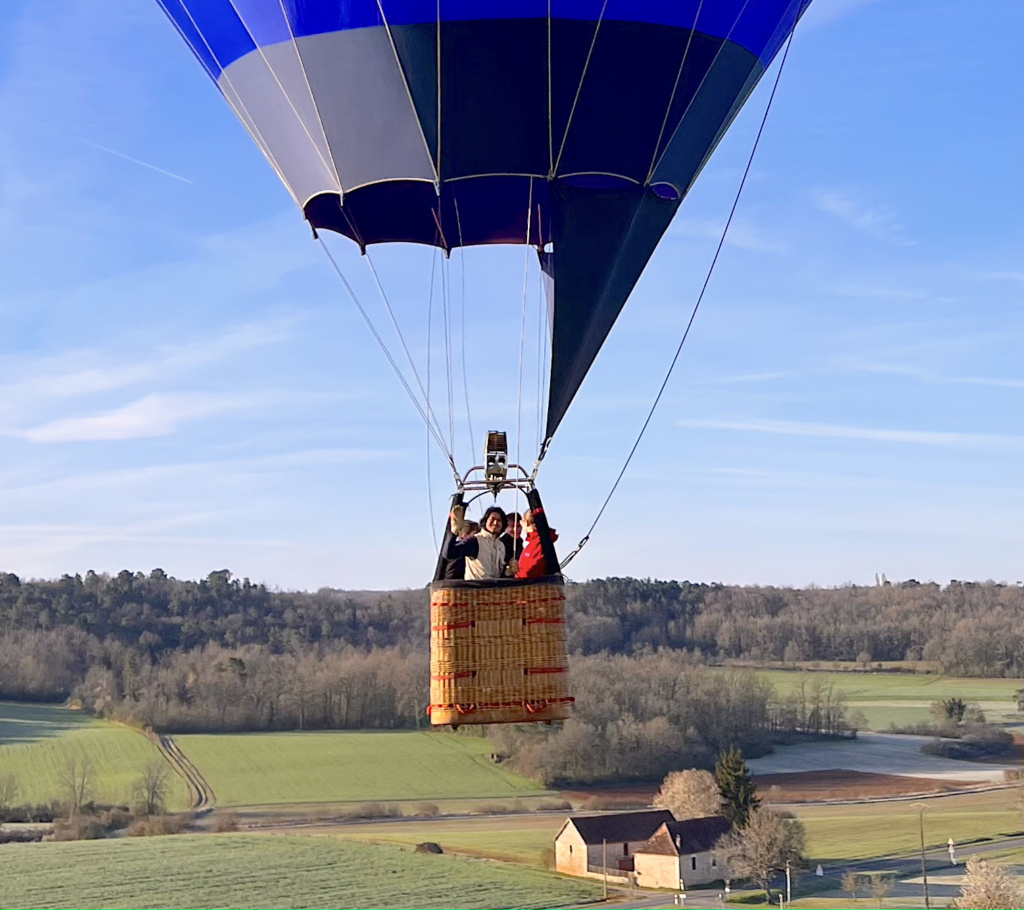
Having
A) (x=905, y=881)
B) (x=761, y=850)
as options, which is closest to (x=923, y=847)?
(x=905, y=881)

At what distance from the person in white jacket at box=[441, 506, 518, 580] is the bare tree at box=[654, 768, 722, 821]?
3263 centimetres

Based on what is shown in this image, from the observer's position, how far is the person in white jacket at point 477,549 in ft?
25.3

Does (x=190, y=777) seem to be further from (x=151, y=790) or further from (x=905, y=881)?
(x=905, y=881)

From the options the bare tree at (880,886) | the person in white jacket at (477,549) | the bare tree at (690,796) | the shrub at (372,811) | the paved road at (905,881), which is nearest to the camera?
the person in white jacket at (477,549)

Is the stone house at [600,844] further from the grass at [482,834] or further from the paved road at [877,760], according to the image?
the paved road at [877,760]

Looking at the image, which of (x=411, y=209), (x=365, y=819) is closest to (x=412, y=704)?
(x=365, y=819)

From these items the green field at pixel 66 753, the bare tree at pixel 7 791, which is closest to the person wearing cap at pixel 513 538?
the green field at pixel 66 753

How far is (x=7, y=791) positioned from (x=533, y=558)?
37.0 m

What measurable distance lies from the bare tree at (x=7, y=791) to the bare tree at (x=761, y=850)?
20.3 meters

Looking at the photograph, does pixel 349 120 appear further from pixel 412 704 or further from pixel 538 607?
pixel 412 704

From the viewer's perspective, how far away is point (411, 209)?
31.9 ft

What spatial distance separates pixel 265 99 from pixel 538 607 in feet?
13.3

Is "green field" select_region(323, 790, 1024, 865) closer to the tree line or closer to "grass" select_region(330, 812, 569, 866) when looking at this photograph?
"grass" select_region(330, 812, 569, 866)

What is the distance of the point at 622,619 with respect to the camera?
206 ft
